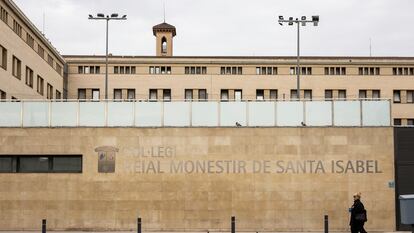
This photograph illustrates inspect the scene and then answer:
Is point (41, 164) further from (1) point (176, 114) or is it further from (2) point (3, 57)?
(2) point (3, 57)

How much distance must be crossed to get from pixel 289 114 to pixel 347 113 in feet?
8.31

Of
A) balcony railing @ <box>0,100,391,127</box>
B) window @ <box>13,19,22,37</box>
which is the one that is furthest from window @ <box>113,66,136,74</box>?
balcony railing @ <box>0,100,391,127</box>

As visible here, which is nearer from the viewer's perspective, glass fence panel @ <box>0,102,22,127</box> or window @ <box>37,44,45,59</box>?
glass fence panel @ <box>0,102,22,127</box>

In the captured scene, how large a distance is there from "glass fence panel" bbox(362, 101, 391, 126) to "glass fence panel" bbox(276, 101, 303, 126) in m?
2.78

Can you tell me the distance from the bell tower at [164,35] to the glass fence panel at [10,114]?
5415cm

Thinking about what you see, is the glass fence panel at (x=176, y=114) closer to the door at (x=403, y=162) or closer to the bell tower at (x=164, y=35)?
the door at (x=403, y=162)

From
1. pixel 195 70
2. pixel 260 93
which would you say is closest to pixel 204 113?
pixel 260 93

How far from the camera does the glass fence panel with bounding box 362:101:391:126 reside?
29292 mm

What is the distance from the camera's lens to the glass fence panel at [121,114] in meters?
29.5

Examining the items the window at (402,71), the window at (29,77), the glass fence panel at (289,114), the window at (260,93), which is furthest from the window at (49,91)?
the window at (402,71)

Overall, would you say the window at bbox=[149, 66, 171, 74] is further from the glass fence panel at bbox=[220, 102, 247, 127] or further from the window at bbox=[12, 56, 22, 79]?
the glass fence panel at bbox=[220, 102, 247, 127]

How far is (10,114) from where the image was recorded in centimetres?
2975

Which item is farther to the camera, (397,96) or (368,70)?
(368,70)

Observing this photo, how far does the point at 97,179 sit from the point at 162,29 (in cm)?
5661
